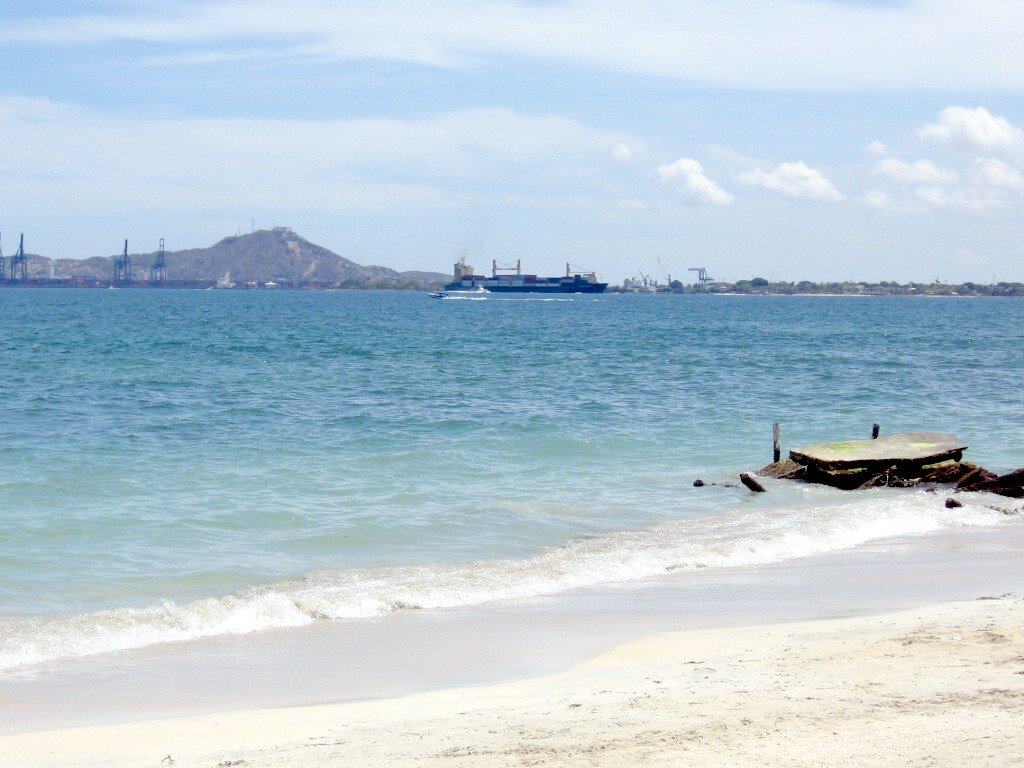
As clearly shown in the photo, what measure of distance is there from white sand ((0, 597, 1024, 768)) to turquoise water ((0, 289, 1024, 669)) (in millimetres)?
2873

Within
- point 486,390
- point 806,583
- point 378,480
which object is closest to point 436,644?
point 806,583

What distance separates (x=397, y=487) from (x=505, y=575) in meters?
5.54

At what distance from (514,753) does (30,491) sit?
12.2 meters

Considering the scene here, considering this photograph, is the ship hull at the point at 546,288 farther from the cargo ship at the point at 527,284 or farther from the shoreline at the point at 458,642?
the shoreline at the point at 458,642

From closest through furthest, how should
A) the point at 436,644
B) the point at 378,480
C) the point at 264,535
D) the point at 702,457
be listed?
the point at 436,644, the point at 264,535, the point at 378,480, the point at 702,457

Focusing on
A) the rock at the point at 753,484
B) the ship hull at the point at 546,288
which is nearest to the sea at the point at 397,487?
the rock at the point at 753,484

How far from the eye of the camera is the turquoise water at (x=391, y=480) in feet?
37.5

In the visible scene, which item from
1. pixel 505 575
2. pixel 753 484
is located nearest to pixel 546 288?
pixel 753 484

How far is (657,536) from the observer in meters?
14.5

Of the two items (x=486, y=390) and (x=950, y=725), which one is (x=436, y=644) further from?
(x=486, y=390)

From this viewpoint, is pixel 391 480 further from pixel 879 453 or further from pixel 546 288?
pixel 546 288

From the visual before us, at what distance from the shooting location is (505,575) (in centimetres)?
1215

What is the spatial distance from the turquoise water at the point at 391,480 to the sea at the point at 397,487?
60 millimetres

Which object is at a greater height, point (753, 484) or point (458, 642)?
point (753, 484)
